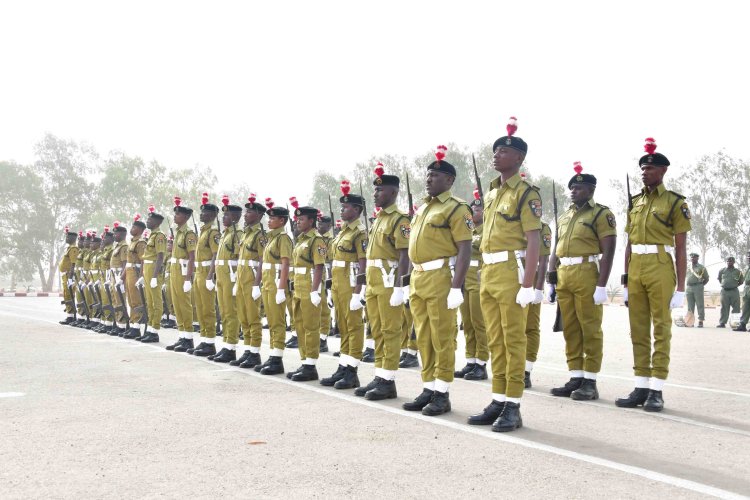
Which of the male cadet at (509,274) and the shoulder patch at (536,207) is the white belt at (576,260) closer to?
the male cadet at (509,274)

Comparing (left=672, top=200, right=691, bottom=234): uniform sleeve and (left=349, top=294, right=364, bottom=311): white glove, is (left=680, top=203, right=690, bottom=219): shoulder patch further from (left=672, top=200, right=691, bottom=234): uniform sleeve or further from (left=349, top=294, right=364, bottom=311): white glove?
(left=349, top=294, right=364, bottom=311): white glove

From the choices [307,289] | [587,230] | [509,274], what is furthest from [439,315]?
[307,289]

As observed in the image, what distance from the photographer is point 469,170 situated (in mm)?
66812

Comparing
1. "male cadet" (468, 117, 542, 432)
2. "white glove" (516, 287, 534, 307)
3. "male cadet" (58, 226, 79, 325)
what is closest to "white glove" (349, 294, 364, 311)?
"male cadet" (468, 117, 542, 432)

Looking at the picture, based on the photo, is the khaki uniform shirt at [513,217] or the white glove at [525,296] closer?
the white glove at [525,296]

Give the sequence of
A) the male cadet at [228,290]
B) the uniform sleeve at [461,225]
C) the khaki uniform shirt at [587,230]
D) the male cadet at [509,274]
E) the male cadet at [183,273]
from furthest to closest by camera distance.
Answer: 1. the male cadet at [183,273]
2. the male cadet at [228,290]
3. the khaki uniform shirt at [587,230]
4. the uniform sleeve at [461,225]
5. the male cadet at [509,274]

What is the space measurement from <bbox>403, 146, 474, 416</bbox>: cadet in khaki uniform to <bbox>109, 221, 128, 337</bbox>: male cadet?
10.2 metres

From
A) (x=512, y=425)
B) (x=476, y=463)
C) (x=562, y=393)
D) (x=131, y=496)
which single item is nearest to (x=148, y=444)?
(x=131, y=496)

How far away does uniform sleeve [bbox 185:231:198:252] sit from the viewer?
1189cm

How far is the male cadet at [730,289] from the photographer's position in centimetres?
1914

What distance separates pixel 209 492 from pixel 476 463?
169cm

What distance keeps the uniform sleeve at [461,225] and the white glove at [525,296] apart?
0.78 meters

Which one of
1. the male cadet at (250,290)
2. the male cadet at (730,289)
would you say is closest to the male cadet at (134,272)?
the male cadet at (250,290)

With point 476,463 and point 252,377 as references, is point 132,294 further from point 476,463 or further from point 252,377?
point 476,463
